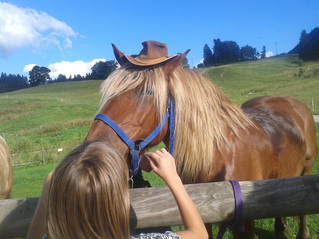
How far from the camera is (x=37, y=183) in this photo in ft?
34.9

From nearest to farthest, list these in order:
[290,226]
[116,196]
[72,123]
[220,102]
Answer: [116,196] < [220,102] < [290,226] < [72,123]

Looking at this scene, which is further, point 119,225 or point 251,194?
point 251,194

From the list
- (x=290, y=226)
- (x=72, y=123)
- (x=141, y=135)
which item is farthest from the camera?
(x=72, y=123)

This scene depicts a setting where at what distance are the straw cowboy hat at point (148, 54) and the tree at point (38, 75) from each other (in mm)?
112750

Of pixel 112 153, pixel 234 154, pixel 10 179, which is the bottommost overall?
pixel 10 179

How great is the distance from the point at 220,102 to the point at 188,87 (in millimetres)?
414

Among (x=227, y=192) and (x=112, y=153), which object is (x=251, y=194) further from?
(x=112, y=153)

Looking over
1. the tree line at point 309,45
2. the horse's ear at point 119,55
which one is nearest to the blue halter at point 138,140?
the horse's ear at point 119,55

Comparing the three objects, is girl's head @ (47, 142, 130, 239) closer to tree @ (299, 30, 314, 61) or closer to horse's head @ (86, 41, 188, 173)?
horse's head @ (86, 41, 188, 173)

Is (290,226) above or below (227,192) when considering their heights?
below

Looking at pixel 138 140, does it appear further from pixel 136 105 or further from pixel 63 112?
pixel 63 112

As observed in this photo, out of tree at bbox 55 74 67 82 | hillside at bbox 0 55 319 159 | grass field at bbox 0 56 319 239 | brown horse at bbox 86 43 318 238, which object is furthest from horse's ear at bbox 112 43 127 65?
tree at bbox 55 74 67 82

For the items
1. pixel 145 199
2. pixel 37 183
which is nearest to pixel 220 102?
pixel 145 199

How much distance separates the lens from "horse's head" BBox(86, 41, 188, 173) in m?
1.96
